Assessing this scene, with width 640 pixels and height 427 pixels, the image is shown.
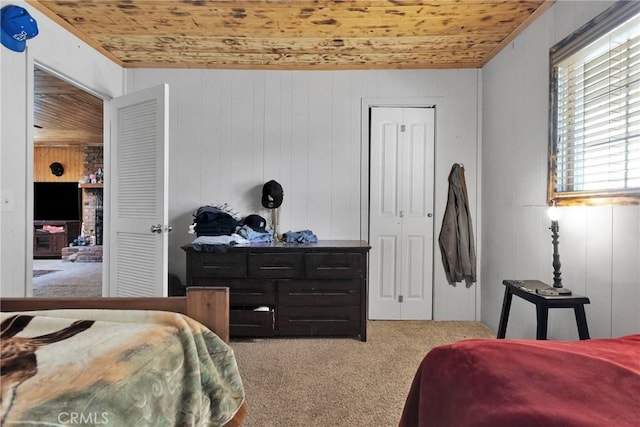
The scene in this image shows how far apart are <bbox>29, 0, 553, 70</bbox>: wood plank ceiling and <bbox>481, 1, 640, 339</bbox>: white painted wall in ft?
0.96

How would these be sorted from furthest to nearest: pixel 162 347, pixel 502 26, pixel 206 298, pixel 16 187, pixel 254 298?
pixel 254 298 → pixel 502 26 → pixel 16 187 → pixel 206 298 → pixel 162 347

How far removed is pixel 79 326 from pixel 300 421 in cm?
119

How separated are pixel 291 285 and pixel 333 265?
382mm

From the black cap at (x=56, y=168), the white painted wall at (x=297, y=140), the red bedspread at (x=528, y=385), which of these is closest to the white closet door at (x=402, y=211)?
the white painted wall at (x=297, y=140)

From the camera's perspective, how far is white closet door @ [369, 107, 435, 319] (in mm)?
3145

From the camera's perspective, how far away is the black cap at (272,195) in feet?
9.77

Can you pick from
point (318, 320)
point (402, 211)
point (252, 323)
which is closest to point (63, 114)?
point (252, 323)

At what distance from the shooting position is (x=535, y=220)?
2.29 metres

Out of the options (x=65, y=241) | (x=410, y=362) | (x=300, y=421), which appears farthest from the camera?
(x=65, y=241)

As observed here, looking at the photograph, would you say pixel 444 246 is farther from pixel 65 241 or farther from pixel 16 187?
pixel 65 241

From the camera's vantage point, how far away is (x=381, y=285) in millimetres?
3158

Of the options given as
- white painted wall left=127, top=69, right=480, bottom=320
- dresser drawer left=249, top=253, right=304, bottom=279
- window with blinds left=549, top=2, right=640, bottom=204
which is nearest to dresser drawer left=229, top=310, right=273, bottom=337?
dresser drawer left=249, top=253, right=304, bottom=279

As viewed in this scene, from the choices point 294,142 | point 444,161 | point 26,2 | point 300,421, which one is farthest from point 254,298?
point 26,2

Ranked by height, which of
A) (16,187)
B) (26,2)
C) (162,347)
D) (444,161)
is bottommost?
(162,347)
